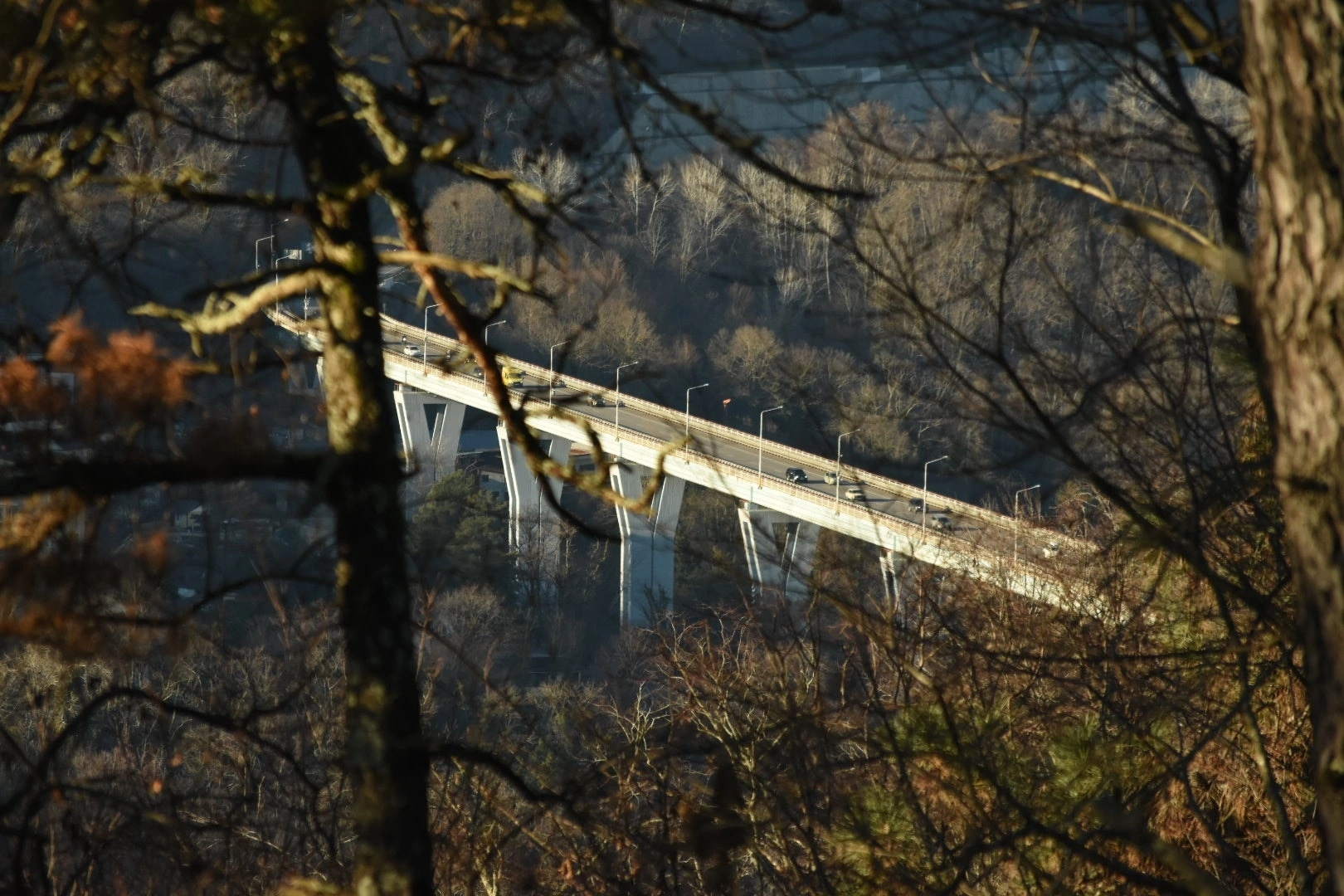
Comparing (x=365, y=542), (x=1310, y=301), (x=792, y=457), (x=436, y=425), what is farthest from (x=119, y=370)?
(x=436, y=425)

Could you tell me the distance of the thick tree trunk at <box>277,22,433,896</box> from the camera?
123 inches

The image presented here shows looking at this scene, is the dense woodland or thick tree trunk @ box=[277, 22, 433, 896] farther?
thick tree trunk @ box=[277, 22, 433, 896]

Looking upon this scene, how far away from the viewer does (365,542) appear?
315cm

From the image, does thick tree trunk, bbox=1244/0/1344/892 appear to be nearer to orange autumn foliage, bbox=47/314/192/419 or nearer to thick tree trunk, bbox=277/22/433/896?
thick tree trunk, bbox=277/22/433/896

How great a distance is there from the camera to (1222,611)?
3.62 meters

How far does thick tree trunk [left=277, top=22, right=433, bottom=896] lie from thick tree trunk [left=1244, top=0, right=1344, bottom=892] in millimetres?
1892

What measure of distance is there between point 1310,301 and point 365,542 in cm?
204

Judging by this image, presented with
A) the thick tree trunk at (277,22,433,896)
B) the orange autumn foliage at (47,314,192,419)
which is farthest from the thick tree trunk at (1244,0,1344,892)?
the orange autumn foliage at (47,314,192,419)

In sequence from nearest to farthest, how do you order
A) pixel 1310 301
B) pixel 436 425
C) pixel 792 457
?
pixel 1310 301 → pixel 792 457 → pixel 436 425

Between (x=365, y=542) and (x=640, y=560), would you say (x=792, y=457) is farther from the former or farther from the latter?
(x=365, y=542)

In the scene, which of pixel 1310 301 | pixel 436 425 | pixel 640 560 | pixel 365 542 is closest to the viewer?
pixel 1310 301

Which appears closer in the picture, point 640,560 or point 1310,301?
point 1310,301

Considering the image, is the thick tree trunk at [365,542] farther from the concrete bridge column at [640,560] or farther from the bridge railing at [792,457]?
the concrete bridge column at [640,560]

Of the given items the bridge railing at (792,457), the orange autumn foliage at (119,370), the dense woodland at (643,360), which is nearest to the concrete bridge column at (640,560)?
the bridge railing at (792,457)
